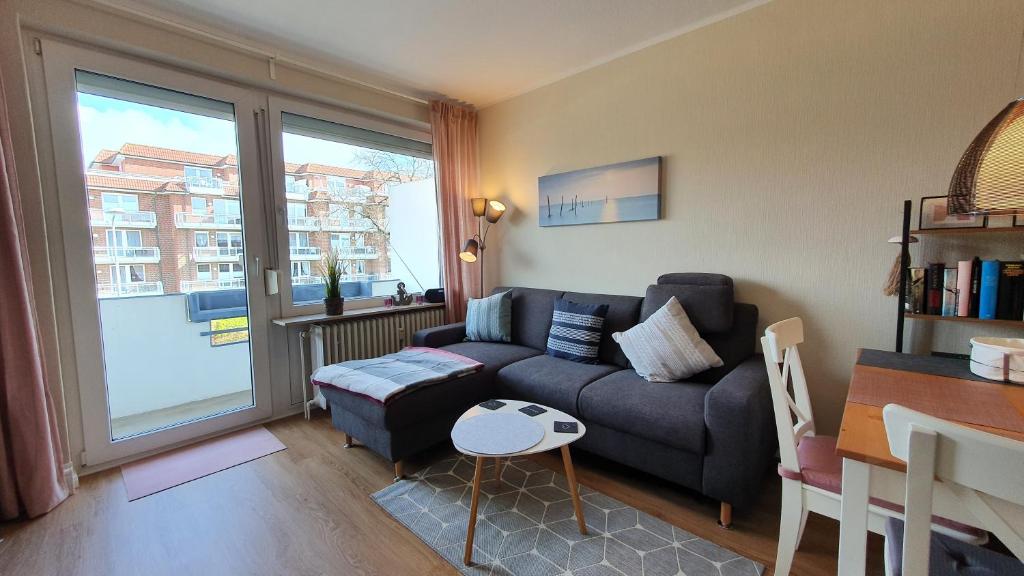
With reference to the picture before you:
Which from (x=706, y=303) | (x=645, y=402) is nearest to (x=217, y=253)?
(x=645, y=402)

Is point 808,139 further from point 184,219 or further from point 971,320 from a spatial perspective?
point 184,219

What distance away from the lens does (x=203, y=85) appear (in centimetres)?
257

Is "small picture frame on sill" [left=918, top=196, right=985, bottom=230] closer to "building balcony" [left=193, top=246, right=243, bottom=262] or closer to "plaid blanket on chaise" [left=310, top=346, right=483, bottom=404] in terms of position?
"plaid blanket on chaise" [left=310, top=346, right=483, bottom=404]

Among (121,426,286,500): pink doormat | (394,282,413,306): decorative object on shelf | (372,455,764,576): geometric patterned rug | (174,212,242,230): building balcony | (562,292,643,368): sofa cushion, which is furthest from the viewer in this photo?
(394,282,413,306): decorative object on shelf

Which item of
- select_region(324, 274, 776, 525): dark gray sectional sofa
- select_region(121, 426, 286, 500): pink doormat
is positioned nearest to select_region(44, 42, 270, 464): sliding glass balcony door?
select_region(121, 426, 286, 500): pink doormat

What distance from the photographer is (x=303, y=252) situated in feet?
10.1

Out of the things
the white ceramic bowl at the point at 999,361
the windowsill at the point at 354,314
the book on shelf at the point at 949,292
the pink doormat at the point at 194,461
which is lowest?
the pink doormat at the point at 194,461

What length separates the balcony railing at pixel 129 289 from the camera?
91.4 inches

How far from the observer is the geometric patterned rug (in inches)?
62.1

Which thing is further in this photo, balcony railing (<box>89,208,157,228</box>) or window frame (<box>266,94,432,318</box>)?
window frame (<box>266,94,432,318</box>)

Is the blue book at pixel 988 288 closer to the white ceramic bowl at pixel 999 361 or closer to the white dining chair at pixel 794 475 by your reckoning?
the white ceramic bowl at pixel 999 361

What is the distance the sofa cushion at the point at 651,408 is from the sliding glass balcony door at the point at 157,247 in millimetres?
2308

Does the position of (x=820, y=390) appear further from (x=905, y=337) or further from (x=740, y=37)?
(x=740, y=37)

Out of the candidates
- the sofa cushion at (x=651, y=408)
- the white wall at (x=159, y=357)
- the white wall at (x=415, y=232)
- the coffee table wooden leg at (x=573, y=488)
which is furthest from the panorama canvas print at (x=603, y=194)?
the white wall at (x=159, y=357)
